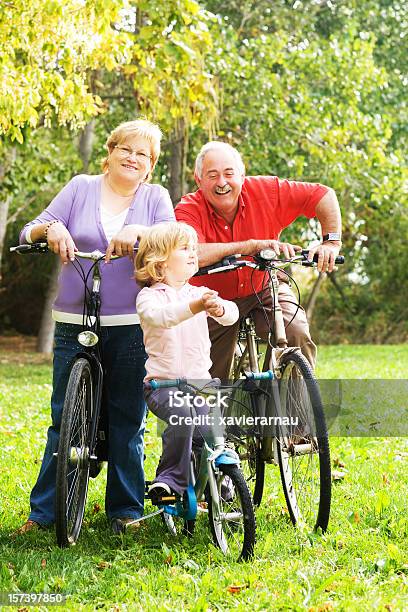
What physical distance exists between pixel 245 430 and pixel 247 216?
1.08 m

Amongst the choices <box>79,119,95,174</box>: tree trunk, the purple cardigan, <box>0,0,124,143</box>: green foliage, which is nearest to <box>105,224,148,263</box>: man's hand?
the purple cardigan

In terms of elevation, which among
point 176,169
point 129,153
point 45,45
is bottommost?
point 129,153

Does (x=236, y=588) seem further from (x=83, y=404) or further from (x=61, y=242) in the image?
(x=61, y=242)

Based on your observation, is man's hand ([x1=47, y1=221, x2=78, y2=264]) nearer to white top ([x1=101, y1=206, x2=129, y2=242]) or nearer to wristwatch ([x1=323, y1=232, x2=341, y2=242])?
white top ([x1=101, y1=206, x2=129, y2=242])

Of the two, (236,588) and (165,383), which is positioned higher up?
(165,383)

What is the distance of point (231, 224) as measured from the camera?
4.50 metres

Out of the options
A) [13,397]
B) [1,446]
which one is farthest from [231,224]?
[13,397]

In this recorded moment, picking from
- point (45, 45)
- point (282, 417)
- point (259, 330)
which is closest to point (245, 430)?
point (282, 417)

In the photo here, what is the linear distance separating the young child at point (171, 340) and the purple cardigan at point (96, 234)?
26 centimetres

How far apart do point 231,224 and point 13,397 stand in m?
5.48

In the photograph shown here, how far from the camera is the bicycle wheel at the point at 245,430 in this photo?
13.4 ft

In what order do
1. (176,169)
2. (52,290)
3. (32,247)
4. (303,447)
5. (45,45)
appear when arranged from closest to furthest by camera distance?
(32,247)
(303,447)
(45,45)
(176,169)
(52,290)

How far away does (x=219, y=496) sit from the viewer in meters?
3.66

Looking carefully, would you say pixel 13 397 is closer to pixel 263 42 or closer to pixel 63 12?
pixel 63 12
